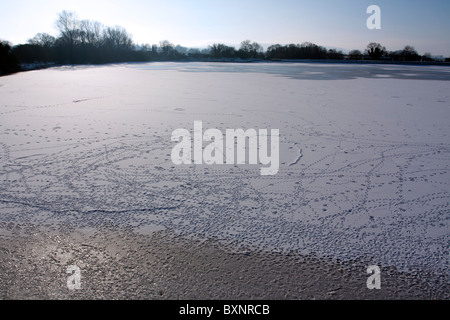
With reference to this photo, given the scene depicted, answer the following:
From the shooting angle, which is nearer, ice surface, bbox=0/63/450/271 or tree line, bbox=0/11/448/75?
ice surface, bbox=0/63/450/271

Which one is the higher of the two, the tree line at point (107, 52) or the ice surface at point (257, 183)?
the tree line at point (107, 52)

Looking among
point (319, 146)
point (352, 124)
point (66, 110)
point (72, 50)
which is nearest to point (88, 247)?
point (319, 146)

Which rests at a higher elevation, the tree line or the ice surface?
the tree line

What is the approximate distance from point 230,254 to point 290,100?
7635mm

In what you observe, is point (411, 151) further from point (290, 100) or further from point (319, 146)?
point (290, 100)

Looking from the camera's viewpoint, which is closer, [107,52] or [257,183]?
[257,183]

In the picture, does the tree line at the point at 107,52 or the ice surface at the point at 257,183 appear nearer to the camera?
the ice surface at the point at 257,183

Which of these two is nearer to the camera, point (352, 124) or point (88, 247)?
point (88, 247)

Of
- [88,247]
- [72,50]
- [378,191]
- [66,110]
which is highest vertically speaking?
[72,50]

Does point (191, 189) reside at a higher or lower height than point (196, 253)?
higher

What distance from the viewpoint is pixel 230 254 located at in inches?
104

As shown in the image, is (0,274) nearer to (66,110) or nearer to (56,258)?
(56,258)
